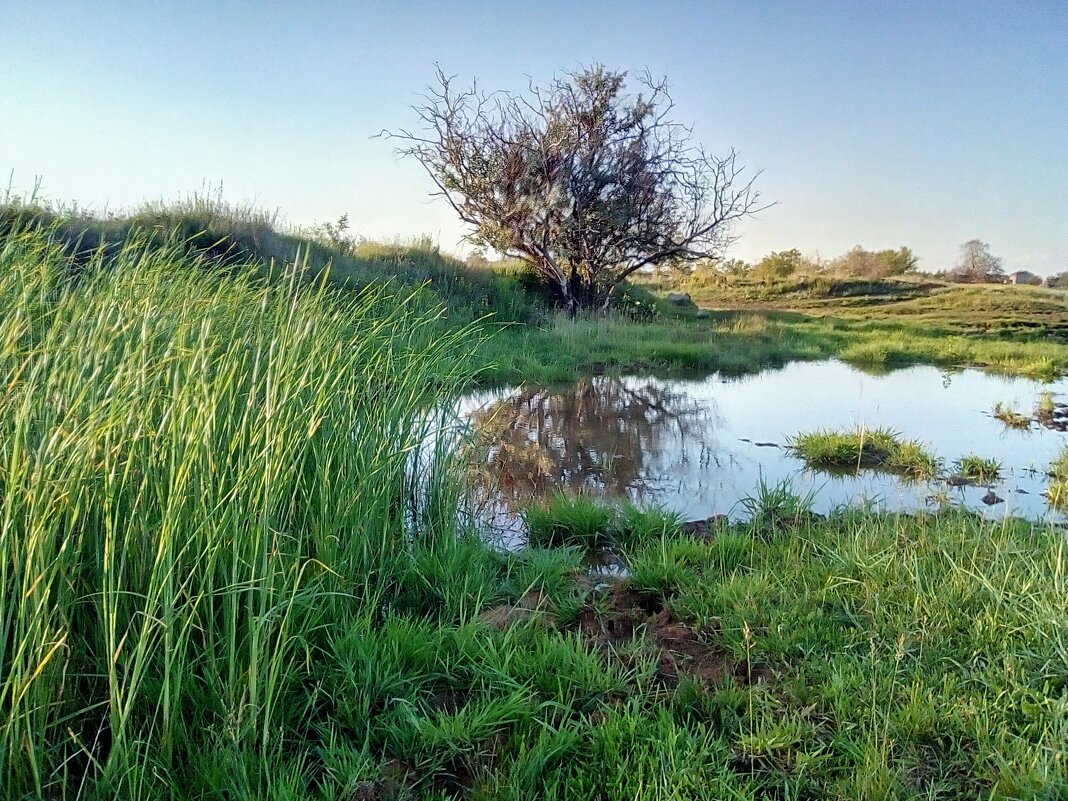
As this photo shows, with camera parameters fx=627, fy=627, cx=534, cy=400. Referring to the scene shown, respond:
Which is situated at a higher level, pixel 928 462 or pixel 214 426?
pixel 214 426

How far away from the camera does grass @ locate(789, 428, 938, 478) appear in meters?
4.34

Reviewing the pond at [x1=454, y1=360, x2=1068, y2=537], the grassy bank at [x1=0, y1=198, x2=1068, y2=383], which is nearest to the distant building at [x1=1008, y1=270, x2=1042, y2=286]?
the grassy bank at [x1=0, y1=198, x2=1068, y2=383]

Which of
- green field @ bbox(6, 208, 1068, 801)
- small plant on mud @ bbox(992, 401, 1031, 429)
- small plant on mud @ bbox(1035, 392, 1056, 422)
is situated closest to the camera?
green field @ bbox(6, 208, 1068, 801)

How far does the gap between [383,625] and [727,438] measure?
3.92 m

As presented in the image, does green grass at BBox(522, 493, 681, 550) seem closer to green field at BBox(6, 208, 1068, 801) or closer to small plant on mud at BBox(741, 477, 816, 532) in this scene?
green field at BBox(6, 208, 1068, 801)

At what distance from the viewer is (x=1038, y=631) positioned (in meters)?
1.90

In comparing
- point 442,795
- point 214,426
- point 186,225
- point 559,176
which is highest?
point 559,176

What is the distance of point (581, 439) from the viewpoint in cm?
526

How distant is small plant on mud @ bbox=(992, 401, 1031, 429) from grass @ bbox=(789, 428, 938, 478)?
5.30 feet

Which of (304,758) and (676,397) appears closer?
(304,758)

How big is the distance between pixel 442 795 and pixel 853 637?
1.40 m

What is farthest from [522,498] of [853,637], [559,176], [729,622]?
[559,176]

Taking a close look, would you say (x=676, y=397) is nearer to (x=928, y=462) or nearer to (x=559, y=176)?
(x=928, y=462)

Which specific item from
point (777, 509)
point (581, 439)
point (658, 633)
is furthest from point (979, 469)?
point (658, 633)
